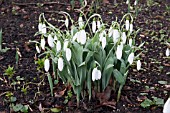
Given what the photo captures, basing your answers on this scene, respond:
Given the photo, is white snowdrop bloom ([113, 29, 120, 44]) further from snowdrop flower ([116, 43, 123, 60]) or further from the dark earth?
the dark earth

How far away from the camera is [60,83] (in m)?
3.02

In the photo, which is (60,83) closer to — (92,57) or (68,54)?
(92,57)

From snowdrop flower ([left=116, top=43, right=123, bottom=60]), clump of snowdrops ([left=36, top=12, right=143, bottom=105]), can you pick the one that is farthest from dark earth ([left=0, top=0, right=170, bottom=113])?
snowdrop flower ([left=116, top=43, right=123, bottom=60])

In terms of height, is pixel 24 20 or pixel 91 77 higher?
pixel 24 20

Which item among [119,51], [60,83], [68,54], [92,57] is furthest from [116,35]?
[60,83]

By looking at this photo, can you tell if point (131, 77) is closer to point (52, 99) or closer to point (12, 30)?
point (52, 99)

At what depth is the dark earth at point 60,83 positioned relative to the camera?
2.80 m

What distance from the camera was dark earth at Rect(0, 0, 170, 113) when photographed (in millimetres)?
2801

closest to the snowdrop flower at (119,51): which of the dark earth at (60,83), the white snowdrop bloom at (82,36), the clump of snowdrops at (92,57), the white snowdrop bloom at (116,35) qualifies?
the clump of snowdrops at (92,57)

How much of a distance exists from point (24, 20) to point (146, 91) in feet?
6.10

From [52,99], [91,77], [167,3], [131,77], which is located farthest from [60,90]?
[167,3]

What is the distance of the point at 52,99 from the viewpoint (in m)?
2.84

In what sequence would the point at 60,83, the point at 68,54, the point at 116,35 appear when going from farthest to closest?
the point at 60,83 → the point at 116,35 → the point at 68,54

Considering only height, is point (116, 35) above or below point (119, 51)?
above
